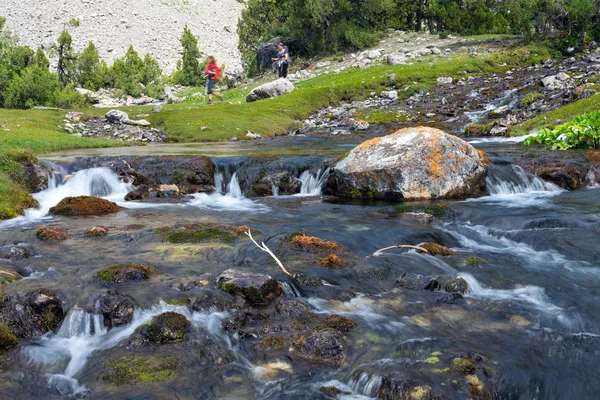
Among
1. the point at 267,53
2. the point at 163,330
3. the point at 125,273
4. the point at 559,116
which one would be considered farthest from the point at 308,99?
the point at 163,330

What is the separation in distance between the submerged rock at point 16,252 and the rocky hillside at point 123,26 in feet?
373

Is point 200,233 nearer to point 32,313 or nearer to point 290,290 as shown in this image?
point 290,290

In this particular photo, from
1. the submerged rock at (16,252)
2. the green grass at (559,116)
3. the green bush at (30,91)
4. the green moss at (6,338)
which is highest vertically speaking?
the green bush at (30,91)

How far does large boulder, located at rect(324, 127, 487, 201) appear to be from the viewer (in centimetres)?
1658

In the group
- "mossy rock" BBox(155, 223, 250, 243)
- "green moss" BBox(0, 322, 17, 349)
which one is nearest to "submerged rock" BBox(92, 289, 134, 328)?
"green moss" BBox(0, 322, 17, 349)

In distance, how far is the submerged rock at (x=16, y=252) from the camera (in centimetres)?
1068

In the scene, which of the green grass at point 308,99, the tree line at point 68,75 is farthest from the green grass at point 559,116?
the tree line at point 68,75

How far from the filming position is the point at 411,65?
55.2 metres

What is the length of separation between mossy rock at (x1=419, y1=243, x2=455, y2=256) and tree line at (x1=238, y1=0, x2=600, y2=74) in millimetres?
52883

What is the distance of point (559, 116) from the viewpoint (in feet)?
87.8

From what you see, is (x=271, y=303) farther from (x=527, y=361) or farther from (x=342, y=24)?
(x=342, y=24)

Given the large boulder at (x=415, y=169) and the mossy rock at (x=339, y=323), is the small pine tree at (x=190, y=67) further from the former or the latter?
the mossy rock at (x=339, y=323)

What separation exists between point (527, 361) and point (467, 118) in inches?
1241

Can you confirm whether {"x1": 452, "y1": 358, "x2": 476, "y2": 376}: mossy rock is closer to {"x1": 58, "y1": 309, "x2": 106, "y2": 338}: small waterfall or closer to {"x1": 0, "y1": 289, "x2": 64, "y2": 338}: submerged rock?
{"x1": 58, "y1": 309, "x2": 106, "y2": 338}: small waterfall
